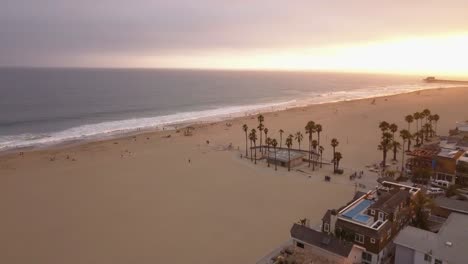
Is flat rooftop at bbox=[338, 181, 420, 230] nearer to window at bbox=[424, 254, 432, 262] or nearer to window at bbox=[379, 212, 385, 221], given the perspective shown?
window at bbox=[379, 212, 385, 221]

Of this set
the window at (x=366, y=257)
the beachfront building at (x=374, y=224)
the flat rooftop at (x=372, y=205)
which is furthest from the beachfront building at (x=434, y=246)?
the flat rooftop at (x=372, y=205)

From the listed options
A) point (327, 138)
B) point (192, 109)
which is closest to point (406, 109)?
point (327, 138)

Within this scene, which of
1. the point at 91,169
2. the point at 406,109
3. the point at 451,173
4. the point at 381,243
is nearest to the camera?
the point at 381,243

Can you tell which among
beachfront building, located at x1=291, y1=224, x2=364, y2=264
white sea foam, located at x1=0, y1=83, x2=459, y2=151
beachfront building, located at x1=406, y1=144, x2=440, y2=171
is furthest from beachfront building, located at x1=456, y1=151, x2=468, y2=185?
white sea foam, located at x1=0, y1=83, x2=459, y2=151

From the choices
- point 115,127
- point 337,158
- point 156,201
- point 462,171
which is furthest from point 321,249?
point 115,127

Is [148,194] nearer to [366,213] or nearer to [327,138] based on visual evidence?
[366,213]

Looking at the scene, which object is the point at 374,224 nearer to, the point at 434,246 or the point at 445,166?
the point at 434,246
